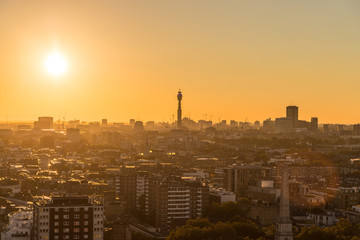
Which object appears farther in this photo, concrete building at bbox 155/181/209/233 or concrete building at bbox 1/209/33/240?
concrete building at bbox 155/181/209/233

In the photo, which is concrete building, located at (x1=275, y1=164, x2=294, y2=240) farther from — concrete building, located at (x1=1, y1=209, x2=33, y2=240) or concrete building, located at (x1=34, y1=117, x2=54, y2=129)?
concrete building, located at (x1=34, y1=117, x2=54, y2=129)

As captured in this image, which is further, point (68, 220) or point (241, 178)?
point (241, 178)

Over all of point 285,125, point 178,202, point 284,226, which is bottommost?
point 284,226

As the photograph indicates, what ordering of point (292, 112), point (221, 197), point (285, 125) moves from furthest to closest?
point (292, 112) → point (285, 125) → point (221, 197)

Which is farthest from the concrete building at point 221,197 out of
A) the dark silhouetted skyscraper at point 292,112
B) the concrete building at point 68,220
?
the dark silhouetted skyscraper at point 292,112

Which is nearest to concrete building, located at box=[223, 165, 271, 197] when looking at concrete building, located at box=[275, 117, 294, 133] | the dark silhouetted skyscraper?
concrete building, located at box=[275, 117, 294, 133]

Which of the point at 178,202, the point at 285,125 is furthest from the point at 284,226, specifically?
the point at 285,125

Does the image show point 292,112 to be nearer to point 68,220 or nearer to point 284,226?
point 284,226

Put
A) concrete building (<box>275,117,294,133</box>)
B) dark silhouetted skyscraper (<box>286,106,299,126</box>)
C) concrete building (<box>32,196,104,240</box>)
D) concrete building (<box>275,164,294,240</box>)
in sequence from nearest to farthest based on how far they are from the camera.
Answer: concrete building (<box>32,196,104,240</box>)
concrete building (<box>275,164,294,240</box>)
concrete building (<box>275,117,294,133</box>)
dark silhouetted skyscraper (<box>286,106,299,126</box>)

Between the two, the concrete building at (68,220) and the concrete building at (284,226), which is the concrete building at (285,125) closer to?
the concrete building at (284,226)

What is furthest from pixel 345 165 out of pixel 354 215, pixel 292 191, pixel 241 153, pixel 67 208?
pixel 67 208

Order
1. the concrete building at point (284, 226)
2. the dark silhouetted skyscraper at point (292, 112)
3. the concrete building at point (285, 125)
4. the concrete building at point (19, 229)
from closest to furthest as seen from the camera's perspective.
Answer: the concrete building at point (19, 229) < the concrete building at point (284, 226) < the concrete building at point (285, 125) < the dark silhouetted skyscraper at point (292, 112)

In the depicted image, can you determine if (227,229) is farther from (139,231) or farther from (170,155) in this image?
(170,155)
